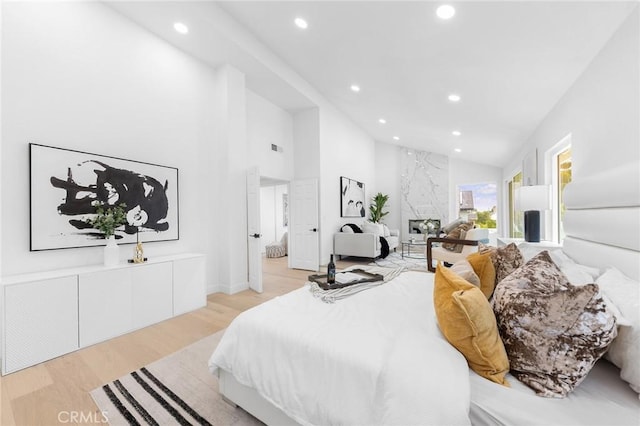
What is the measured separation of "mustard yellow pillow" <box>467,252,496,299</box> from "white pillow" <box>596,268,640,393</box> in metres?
0.54

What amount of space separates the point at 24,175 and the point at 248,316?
8.30ft

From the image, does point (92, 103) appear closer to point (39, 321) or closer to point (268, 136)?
point (39, 321)

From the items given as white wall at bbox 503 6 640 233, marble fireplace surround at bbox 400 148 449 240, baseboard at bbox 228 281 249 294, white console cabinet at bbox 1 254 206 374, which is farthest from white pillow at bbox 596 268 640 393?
marble fireplace surround at bbox 400 148 449 240

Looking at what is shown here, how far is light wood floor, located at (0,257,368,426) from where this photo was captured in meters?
1.58

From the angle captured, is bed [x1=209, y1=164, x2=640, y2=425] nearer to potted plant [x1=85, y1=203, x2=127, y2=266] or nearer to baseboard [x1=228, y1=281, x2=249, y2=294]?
potted plant [x1=85, y1=203, x2=127, y2=266]

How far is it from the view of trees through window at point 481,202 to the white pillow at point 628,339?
23.7 ft

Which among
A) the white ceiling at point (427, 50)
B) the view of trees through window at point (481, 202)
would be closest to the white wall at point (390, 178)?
the view of trees through window at point (481, 202)

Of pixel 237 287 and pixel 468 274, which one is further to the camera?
pixel 237 287

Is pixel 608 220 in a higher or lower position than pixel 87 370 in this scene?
higher

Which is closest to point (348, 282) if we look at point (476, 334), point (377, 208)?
point (476, 334)

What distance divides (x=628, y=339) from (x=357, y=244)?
16.6ft

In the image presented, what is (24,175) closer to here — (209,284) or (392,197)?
(209,284)

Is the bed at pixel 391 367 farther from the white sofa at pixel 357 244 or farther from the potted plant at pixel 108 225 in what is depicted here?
the white sofa at pixel 357 244

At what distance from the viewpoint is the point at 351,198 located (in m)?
7.11
